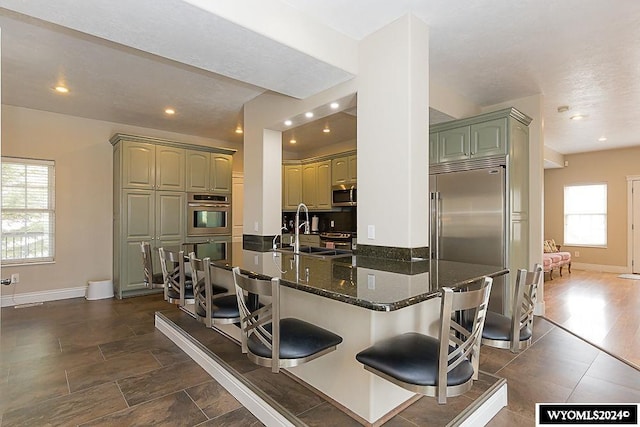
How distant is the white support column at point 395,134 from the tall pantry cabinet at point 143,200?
12.7 ft

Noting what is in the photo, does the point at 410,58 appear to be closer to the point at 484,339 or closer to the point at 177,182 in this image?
the point at 484,339

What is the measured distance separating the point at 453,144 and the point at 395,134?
73.0 inches

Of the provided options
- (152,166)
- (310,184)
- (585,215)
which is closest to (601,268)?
(585,215)

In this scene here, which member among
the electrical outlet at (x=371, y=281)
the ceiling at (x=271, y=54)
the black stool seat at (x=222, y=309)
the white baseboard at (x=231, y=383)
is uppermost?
the ceiling at (x=271, y=54)

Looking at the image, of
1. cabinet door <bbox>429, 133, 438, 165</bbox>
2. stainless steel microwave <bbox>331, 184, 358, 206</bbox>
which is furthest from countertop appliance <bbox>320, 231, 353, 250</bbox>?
cabinet door <bbox>429, 133, 438, 165</bbox>

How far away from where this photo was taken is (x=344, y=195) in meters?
6.34

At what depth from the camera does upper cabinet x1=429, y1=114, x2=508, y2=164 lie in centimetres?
384

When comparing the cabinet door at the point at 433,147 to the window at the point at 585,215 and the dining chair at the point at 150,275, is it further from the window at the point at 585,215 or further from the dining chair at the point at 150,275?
the window at the point at 585,215

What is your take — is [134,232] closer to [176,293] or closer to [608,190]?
[176,293]

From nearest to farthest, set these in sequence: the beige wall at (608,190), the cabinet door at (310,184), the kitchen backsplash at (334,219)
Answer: the kitchen backsplash at (334,219) → the cabinet door at (310,184) → the beige wall at (608,190)

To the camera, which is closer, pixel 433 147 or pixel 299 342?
pixel 299 342

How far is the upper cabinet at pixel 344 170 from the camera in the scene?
Answer: 6.20 meters

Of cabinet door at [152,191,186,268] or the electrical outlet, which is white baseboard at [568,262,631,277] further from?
cabinet door at [152,191,186,268]

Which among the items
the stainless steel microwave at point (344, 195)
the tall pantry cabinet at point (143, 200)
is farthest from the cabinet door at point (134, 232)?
the stainless steel microwave at point (344, 195)
